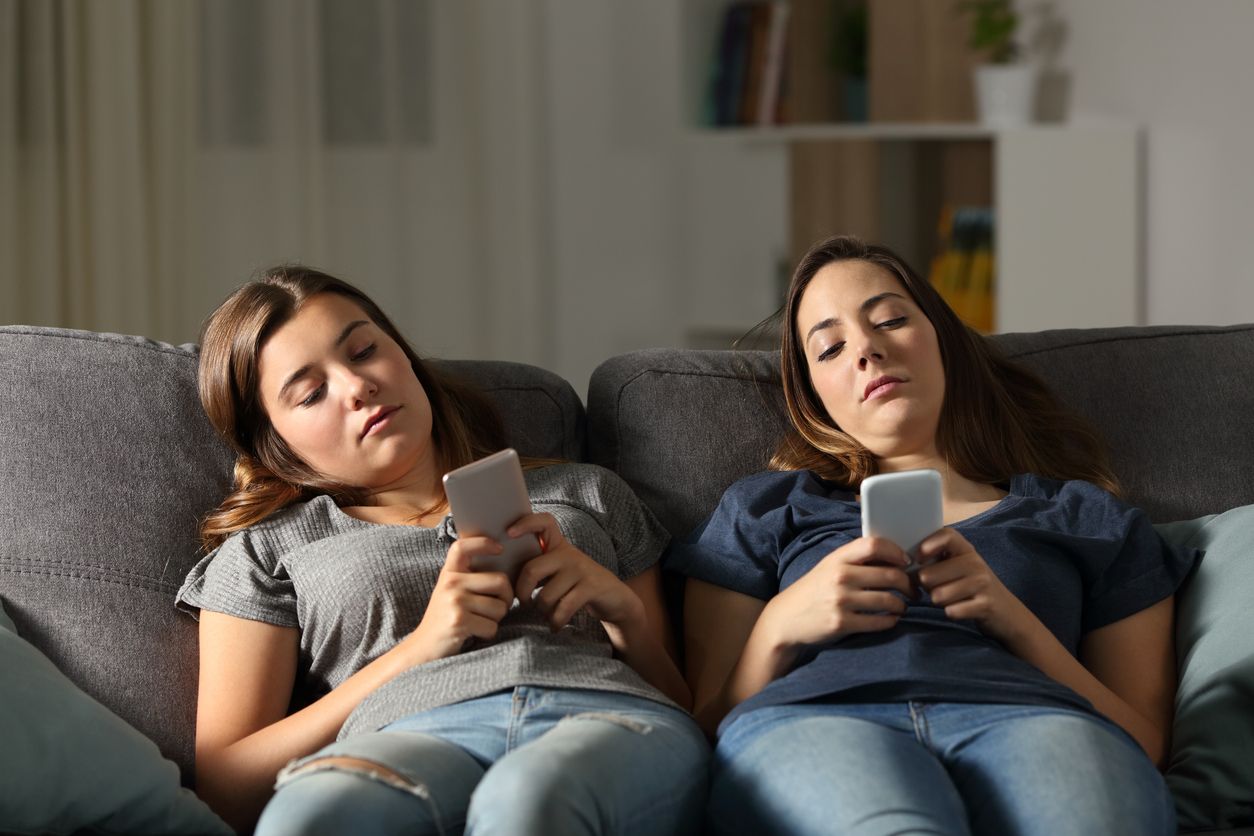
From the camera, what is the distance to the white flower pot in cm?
391

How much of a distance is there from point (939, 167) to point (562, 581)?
3124 mm

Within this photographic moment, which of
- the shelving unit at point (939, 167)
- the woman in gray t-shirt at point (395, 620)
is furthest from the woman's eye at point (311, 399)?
the shelving unit at point (939, 167)

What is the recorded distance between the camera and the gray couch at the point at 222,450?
1.64 meters

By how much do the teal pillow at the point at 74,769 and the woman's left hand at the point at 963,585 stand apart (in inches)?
29.4

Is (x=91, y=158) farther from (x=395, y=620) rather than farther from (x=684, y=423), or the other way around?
(x=395, y=620)

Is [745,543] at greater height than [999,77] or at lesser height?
lesser

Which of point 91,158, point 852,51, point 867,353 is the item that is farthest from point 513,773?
point 852,51

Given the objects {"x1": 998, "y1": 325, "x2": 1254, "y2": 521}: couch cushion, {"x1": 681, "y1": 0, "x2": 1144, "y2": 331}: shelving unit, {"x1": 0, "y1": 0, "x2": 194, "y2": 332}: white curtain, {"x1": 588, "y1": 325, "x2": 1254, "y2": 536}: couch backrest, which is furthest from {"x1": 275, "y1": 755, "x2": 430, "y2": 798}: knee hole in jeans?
{"x1": 681, "y1": 0, "x2": 1144, "y2": 331}: shelving unit

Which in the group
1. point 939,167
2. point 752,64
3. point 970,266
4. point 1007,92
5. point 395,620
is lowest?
point 395,620

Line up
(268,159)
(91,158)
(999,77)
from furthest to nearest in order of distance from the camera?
(999,77) → (268,159) → (91,158)

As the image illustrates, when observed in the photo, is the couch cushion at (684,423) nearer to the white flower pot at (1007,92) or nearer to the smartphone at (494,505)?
the smartphone at (494,505)

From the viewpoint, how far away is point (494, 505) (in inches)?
57.5

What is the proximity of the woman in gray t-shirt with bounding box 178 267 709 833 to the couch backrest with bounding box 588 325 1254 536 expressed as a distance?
102mm

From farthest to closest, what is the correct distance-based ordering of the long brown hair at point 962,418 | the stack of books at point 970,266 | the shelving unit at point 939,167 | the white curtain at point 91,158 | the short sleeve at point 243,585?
the stack of books at point 970,266 < the shelving unit at point 939,167 < the white curtain at point 91,158 < the long brown hair at point 962,418 < the short sleeve at point 243,585
